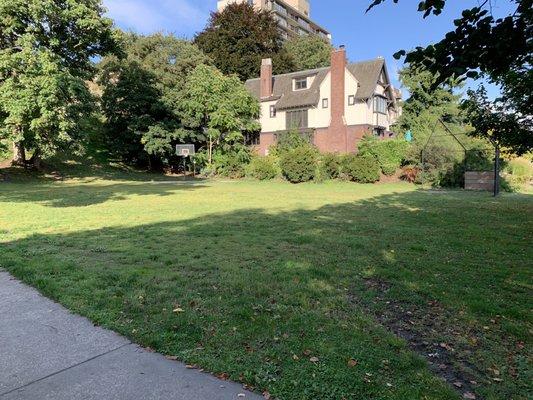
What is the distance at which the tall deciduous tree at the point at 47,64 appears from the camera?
1914 centimetres

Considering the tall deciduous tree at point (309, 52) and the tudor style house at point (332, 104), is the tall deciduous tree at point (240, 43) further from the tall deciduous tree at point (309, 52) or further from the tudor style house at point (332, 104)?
the tall deciduous tree at point (309, 52)

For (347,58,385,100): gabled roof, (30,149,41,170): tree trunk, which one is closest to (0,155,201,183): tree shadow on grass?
(30,149,41,170): tree trunk

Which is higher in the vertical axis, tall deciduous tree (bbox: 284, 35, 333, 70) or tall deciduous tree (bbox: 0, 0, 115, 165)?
tall deciduous tree (bbox: 284, 35, 333, 70)

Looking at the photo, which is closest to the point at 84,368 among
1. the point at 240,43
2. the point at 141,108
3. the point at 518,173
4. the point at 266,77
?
the point at 518,173

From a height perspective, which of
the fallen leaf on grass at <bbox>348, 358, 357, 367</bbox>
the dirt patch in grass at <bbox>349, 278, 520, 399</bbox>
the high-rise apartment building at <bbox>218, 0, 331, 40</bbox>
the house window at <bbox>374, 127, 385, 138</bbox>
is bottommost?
the dirt patch in grass at <bbox>349, 278, 520, 399</bbox>

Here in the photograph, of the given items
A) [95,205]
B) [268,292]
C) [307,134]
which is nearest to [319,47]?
[307,134]

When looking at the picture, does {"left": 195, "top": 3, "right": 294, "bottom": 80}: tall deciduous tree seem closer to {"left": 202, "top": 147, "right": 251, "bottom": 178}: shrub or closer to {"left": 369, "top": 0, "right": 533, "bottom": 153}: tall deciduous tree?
{"left": 202, "top": 147, "right": 251, "bottom": 178}: shrub

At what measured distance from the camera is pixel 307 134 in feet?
124

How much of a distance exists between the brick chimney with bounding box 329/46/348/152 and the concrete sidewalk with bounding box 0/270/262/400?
3386cm

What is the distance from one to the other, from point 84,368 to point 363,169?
25924 mm

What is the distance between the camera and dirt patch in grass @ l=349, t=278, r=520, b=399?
3.22 metres

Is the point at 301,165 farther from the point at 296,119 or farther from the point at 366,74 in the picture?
the point at 366,74

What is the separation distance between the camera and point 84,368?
3.27 meters

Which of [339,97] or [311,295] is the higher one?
[339,97]
